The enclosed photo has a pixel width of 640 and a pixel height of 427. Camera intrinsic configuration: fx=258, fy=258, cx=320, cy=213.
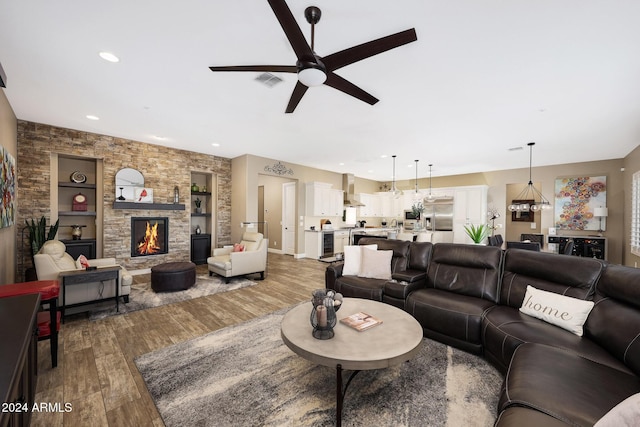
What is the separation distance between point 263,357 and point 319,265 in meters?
4.34

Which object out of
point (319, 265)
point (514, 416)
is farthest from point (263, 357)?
point (319, 265)

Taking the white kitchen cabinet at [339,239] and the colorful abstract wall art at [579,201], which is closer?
the colorful abstract wall art at [579,201]

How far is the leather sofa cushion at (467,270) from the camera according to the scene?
9.24 feet

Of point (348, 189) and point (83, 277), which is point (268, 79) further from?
point (348, 189)

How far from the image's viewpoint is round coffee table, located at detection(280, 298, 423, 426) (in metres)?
1.59

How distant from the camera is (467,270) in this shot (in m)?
3.02

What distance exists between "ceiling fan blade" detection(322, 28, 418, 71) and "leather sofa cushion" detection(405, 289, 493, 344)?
2.35m

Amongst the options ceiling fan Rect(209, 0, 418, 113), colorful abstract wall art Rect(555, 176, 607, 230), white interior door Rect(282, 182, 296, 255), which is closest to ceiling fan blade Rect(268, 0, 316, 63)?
ceiling fan Rect(209, 0, 418, 113)

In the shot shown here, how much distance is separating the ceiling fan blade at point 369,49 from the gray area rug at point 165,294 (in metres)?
3.89

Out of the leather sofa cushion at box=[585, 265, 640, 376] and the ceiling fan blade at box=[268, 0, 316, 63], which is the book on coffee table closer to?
the leather sofa cushion at box=[585, 265, 640, 376]

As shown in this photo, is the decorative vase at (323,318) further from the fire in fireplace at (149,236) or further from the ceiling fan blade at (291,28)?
the fire in fireplace at (149,236)

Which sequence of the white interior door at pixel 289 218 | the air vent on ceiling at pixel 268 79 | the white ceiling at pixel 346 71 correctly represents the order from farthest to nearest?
the white interior door at pixel 289 218
the air vent on ceiling at pixel 268 79
the white ceiling at pixel 346 71

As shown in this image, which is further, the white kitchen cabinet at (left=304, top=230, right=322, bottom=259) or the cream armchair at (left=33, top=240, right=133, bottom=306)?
the white kitchen cabinet at (left=304, top=230, right=322, bottom=259)

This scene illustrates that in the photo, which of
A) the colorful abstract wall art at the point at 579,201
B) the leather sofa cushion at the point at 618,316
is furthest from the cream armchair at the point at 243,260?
the colorful abstract wall art at the point at 579,201
